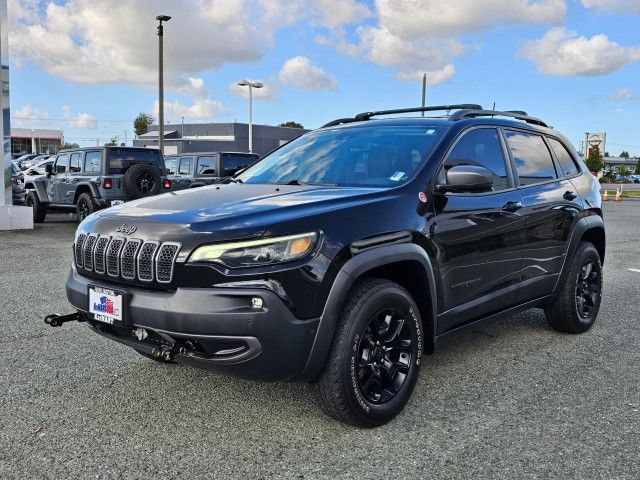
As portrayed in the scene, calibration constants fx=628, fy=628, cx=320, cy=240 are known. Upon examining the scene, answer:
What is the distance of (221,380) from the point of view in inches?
158

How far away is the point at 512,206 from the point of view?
14.3 ft

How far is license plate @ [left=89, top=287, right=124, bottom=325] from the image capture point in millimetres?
3160

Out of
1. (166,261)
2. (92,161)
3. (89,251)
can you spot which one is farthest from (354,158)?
Answer: (92,161)

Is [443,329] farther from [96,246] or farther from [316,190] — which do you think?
[96,246]

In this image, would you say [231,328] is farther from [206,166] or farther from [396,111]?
[206,166]

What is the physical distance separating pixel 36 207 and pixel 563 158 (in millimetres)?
13256

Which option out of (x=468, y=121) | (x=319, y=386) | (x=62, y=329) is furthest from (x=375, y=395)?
(x=62, y=329)

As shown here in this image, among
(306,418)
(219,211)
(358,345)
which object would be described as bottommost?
(306,418)

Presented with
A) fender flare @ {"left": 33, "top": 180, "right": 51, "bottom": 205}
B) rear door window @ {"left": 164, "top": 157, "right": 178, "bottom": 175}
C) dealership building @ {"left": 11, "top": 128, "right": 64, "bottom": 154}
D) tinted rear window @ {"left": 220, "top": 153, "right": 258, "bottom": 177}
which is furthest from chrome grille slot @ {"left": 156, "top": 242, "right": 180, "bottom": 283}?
dealership building @ {"left": 11, "top": 128, "right": 64, "bottom": 154}

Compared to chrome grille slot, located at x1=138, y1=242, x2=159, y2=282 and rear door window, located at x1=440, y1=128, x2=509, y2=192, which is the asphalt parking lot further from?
rear door window, located at x1=440, y1=128, x2=509, y2=192

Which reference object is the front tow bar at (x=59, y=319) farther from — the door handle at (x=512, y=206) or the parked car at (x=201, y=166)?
the parked car at (x=201, y=166)

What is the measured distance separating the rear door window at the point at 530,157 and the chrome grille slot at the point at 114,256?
2865 mm

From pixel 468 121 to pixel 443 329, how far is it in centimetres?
144

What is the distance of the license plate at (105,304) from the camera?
10.4 ft
